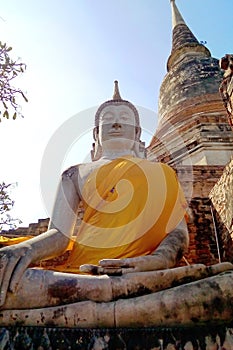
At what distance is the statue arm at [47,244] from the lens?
7.85 ft

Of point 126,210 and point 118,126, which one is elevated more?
point 118,126

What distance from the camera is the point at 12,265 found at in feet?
8.05

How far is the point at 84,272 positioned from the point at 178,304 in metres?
0.68

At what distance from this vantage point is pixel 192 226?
5387 millimetres

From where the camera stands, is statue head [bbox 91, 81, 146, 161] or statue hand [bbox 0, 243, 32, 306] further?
statue head [bbox 91, 81, 146, 161]

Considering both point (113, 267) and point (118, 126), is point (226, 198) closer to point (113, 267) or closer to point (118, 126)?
point (118, 126)

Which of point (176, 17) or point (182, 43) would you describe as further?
point (176, 17)

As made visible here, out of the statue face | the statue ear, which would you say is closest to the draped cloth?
the statue face

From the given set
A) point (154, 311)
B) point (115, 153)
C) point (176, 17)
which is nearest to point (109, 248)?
point (154, 311)

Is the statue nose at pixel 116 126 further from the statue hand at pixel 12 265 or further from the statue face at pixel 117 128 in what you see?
the statue hand at pixel 12 265

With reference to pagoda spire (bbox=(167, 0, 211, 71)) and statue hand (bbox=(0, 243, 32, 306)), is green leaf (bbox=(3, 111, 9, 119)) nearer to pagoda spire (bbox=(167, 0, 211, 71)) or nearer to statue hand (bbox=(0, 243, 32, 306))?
statue hand (bbox=(0, 243, 32, 306))

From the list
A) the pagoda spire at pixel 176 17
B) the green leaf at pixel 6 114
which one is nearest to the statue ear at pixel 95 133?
the green leaf at pixel 6 114

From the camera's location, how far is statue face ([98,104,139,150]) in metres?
3.85

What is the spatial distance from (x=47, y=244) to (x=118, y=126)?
A: 56.4 inches
